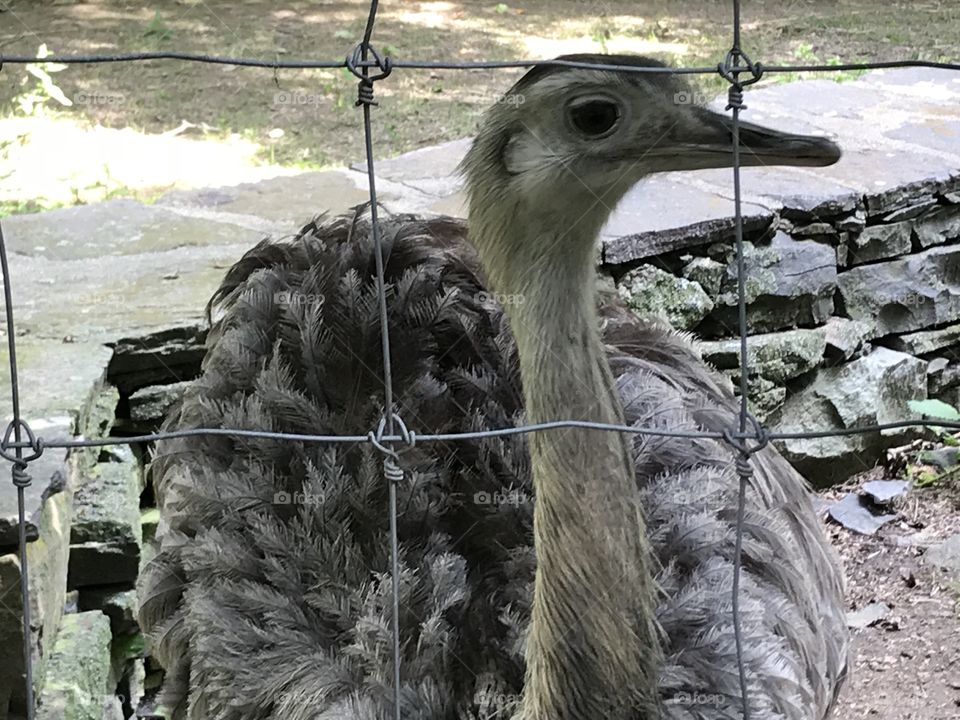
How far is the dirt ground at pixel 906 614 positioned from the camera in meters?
2.84

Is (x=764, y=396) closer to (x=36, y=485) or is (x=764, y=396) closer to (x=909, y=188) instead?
(x=909, y=188)

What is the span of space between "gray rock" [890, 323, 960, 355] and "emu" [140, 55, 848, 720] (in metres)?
1.30

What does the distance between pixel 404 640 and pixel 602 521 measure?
541 millimetres

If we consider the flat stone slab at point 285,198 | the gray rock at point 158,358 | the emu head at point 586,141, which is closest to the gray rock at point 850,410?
the flat stone slab at point 285,198

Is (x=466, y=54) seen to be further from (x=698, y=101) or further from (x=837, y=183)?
(x=698, y=101)

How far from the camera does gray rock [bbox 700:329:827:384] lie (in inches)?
136

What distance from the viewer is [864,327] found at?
12.0 ft

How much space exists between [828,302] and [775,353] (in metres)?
0.25

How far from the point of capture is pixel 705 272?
3309mm

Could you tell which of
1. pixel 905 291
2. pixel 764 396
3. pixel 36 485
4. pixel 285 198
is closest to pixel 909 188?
pixel 905 291

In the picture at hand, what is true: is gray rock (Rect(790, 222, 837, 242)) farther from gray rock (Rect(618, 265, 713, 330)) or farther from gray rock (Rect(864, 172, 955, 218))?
gray rock (Rect(618, 265, 713, 330))

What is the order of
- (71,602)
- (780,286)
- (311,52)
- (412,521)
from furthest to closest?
(311,52) < (780,286) < (71,602) < (412,521)

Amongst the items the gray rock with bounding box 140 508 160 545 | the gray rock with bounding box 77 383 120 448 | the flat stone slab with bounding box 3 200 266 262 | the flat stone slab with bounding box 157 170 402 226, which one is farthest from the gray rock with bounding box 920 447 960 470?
the gray rock with bounding box 77 383 120 448

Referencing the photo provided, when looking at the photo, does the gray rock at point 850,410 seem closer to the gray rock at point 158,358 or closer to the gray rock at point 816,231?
the gray rock at point 816,231
